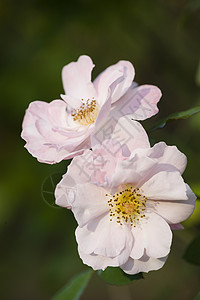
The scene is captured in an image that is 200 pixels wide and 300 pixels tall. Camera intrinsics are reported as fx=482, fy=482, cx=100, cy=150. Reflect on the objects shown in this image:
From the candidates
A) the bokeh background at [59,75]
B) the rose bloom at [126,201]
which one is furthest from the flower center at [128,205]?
the bokeh background at [59,75]

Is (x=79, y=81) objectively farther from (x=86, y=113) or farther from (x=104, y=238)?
(x=104, y=238)

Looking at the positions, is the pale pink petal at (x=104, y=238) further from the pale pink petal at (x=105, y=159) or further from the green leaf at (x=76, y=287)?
the green leaf at (x=76, y=287)

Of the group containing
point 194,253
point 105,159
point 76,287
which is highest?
point 105,159

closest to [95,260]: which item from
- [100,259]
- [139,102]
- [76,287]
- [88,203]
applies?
[100,259]

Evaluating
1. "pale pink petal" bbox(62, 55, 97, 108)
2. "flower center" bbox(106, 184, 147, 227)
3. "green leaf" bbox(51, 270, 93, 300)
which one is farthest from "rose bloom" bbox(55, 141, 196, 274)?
"green leaf" bbox(51, 270, 93, 300)

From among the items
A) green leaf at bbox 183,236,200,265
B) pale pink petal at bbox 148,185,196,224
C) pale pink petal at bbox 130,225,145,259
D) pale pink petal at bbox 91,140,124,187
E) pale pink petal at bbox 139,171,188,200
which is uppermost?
pale pink petal at bbox 91,140,124,187

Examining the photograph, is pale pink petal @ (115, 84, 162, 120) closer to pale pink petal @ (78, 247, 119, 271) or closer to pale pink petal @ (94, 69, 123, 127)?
pale pink petal @ (94, 69, 123, 127)

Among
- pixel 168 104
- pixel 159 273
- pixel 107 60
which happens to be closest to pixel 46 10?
pixel 107 60
